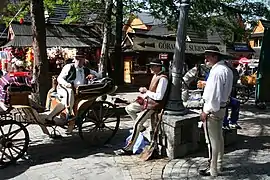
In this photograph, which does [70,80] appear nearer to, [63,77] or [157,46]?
[63,77]

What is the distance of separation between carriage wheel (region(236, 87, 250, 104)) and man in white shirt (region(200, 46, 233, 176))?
910 centimetres

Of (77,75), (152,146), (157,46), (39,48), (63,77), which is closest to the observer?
(152,146)

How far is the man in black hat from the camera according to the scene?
20.5 feet

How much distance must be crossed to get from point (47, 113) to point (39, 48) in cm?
364

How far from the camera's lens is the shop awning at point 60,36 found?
17.4 meters

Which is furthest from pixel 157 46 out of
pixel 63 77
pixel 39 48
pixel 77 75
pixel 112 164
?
pixel 112 164

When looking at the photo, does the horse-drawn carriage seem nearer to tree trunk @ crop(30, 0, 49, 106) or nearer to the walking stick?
the walking stick

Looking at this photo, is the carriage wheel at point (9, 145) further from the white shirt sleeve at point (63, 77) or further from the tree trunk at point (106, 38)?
the tree trunk at point (106, 38)

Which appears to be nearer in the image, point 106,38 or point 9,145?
point 9,145

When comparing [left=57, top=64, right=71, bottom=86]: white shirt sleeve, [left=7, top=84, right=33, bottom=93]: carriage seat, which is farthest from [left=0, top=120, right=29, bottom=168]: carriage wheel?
[left=57, top=64, right=71, bottom=86]: white shirt sleeve

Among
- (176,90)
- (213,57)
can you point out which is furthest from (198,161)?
(213,57)

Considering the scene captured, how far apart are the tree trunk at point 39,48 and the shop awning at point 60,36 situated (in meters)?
8.04

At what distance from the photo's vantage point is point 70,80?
660cm

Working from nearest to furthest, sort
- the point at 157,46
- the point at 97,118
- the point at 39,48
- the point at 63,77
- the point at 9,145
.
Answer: the point at 9,145, the point at 63,77, the point at 97,118, the point at 39,48, the point at 157,46
